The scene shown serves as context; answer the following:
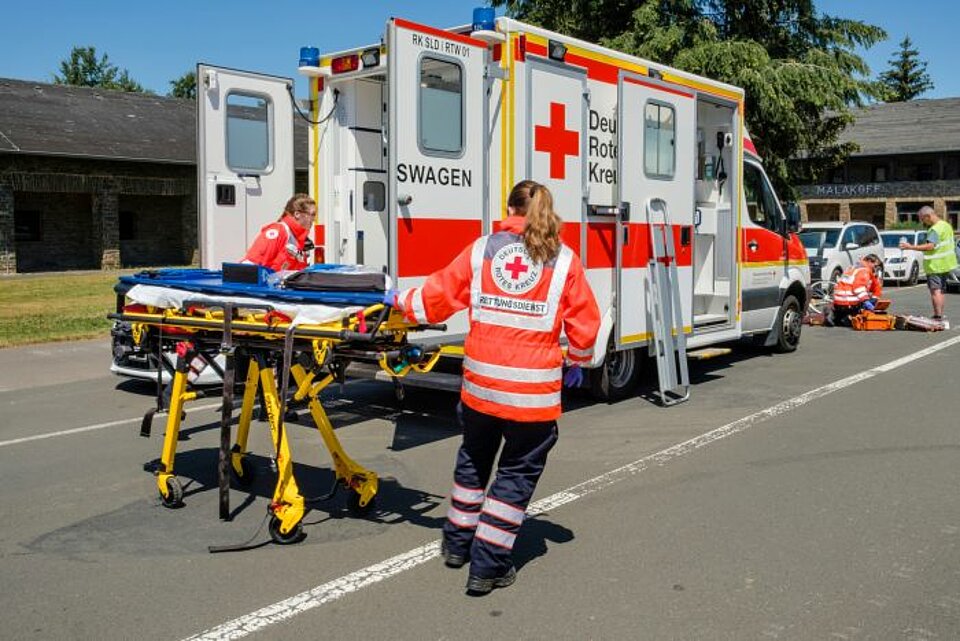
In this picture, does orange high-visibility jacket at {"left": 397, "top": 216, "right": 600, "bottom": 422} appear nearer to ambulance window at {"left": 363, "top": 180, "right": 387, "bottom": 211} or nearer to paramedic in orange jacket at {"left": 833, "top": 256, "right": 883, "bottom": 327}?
ambulance window at {"left": 363, "top": 180, "right": 387, "bottom": 211}

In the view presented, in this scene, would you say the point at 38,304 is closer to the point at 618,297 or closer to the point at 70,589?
the point at 618,297

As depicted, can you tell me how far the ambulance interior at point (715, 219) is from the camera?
10.8 metres

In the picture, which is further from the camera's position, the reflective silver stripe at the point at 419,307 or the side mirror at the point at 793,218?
the side mirror at the point at 793,218

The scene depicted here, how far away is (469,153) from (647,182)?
2154mm

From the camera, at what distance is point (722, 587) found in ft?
15.0

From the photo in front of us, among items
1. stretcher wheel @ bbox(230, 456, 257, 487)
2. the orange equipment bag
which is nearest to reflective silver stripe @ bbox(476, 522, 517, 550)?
stretcher wheel @ bbox(230, 456, 257, 487)

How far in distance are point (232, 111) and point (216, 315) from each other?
12.6 feet

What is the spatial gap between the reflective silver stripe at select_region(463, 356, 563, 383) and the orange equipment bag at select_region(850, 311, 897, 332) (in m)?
12.3

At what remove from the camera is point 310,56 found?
8609 mm

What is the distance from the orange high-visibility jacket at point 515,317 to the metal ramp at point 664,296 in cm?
457

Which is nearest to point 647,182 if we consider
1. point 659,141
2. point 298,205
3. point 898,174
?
point 659,141

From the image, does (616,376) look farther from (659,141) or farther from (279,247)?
(279,247)

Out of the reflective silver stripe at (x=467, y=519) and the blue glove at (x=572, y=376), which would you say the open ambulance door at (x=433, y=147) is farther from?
the reflective silver stripe at (x=467, y=519)

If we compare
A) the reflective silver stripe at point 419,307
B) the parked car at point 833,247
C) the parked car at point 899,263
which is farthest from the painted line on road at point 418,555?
the parked car at point 899,263
